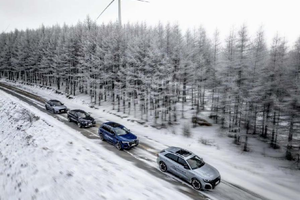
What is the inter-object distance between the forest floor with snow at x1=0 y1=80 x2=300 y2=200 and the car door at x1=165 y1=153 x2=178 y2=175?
4.70ft

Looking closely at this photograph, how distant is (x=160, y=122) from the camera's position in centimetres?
2606

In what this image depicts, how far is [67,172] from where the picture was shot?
11375 millimetres

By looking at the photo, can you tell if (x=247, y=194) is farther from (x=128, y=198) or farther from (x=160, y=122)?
(x=160, y=122)

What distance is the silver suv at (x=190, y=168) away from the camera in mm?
10594

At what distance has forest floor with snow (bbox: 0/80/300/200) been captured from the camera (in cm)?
1162

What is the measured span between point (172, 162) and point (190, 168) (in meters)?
1.37

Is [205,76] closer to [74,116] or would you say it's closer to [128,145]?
[128,145]

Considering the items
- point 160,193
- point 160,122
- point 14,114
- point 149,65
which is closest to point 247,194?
point 160,193

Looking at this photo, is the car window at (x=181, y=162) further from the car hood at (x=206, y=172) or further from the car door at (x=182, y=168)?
the car hood at (x=206, y=172)

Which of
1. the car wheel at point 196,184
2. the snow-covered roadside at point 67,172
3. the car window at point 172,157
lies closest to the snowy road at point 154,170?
the car wheel at point 196,184

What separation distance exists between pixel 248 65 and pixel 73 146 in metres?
17.9

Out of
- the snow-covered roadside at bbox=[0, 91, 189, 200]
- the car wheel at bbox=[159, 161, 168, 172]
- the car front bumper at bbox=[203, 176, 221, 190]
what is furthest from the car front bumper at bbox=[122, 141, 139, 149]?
the car front bumper at bbox=[203, 176, 221, 190]

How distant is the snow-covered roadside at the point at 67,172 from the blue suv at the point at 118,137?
1.13m

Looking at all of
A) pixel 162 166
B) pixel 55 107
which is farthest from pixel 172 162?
pixel 55 107
